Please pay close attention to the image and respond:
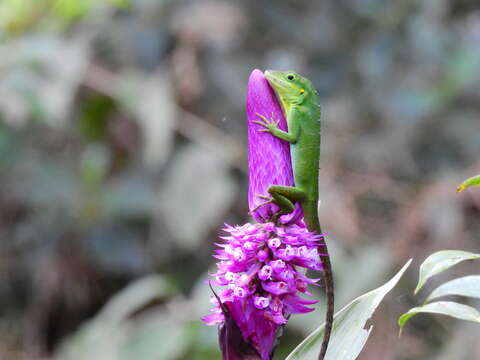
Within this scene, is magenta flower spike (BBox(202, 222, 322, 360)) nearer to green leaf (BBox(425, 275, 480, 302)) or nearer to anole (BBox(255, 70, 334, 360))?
anole (BBox(255, 70, 334, 360))

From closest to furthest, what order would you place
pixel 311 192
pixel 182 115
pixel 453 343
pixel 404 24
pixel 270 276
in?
1. pixel 270 276
2. pixel 311 192
3. pixel 453 343
4. pixel 182 115
5. pixel 404 24

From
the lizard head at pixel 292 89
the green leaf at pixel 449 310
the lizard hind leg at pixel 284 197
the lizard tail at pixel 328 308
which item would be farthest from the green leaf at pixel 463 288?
the lizard head at pixel 292 89

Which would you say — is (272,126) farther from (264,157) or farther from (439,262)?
(439,262)

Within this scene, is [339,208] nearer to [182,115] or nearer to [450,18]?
[182,115]

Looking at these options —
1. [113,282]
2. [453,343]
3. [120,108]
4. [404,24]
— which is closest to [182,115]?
[120,108]

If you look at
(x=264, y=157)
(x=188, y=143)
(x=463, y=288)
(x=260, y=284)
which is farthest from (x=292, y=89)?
(x=188, y=143)

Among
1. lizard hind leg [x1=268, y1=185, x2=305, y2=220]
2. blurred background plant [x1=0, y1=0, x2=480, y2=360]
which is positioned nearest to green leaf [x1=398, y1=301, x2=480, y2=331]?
lizard hind leg [x1=268, y1=185, x2=305, y2=220]

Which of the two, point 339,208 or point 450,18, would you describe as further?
point 450,18
